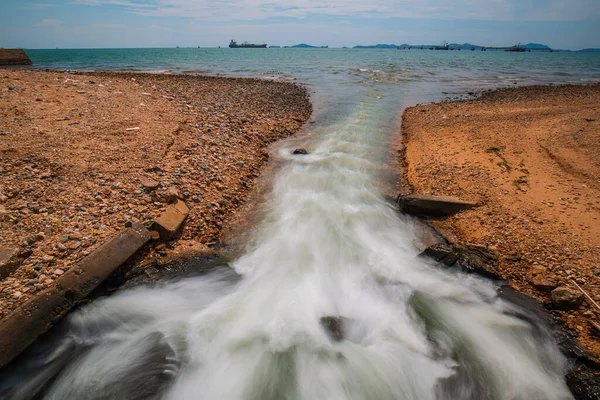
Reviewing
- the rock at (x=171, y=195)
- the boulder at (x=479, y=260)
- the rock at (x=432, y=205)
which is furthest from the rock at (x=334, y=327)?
the rock at (x=171, y=195)

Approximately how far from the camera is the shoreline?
184 inches

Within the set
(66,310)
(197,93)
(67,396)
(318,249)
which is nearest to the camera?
(67,396)

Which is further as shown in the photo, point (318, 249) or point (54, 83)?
point (54, 83)

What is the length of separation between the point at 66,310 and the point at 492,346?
5995 mm

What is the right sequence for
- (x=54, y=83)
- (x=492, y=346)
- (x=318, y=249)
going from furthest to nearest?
(x=54, y=83) < (x=318, y=249) < (x=492, y=346)

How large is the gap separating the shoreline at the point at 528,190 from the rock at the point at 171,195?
18.4 feet

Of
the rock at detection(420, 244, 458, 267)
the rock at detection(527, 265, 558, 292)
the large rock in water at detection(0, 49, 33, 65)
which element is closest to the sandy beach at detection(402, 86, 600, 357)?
the rock at detection(527, 265, 558, 292)

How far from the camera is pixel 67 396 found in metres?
3.42

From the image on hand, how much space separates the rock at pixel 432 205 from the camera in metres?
6.67

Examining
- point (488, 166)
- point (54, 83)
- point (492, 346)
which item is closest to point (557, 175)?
point (488, 166)

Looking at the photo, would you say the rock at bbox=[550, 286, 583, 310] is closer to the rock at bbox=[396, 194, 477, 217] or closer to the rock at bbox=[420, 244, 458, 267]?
the rock at bbox=[420, 244, 458, 267]

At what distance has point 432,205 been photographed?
6.80 meters

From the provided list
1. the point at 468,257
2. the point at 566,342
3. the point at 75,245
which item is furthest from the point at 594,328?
the point at 75,245

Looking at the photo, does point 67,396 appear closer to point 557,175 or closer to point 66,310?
point 66,310
